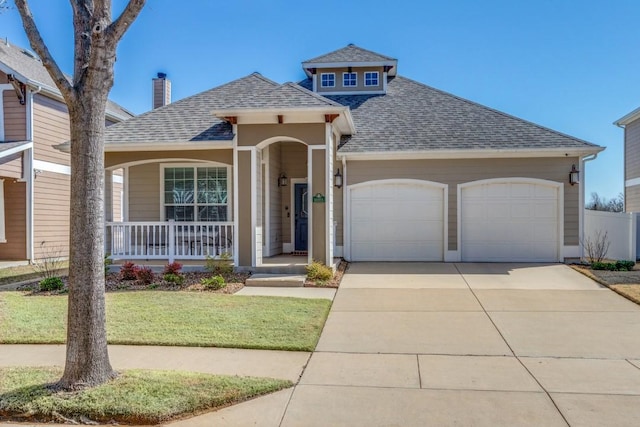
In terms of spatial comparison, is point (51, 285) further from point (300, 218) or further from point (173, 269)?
point (300, 218)

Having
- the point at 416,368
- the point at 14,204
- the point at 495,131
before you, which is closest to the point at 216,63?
the point at 14,204

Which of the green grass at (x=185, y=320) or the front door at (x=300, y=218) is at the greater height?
the front door at (x=300, y=218)

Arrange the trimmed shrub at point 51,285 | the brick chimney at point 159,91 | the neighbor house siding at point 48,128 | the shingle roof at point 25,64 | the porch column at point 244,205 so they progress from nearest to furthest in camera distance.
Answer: the trimmed shrub at point 51,285, the porch column at point 244,205, the shingle roof at point 25,64, the neighbor house siding at point 48,128, the brick chimney at point 159,91

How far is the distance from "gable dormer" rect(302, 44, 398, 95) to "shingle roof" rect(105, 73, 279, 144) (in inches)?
170

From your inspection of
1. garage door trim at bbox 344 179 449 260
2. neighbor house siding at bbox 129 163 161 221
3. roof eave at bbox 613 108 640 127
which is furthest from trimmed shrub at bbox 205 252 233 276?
roof eave at bbox 613 108 640 127

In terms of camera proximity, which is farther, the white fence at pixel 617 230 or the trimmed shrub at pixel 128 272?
the white fence at pixel 617 230

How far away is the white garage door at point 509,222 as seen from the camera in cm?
1327

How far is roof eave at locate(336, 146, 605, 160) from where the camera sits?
12914mm

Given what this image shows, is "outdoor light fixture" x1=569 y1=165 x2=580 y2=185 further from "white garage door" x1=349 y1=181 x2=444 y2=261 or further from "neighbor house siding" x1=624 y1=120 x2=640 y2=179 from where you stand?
"neighbor house siding" x1=624 y1=120 x2=640 y2=179

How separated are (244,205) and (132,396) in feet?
23.3

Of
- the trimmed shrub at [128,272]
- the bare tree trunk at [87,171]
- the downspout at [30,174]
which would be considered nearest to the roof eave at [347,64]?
the downspout at [30,174]

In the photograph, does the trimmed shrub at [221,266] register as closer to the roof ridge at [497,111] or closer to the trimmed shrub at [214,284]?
the trimmed shrub at [214,284]

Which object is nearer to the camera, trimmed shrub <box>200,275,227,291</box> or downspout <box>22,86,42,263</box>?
trimmed shrub <box>200,275,227,291</box>

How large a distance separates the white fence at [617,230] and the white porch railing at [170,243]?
10393 millimetres
